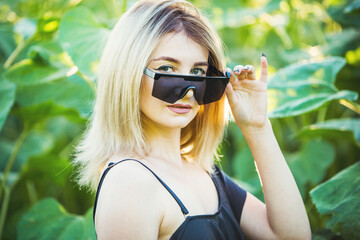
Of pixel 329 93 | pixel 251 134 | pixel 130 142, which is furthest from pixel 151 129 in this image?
pixel 329 93

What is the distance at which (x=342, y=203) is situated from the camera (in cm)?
139

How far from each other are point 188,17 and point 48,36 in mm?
1236

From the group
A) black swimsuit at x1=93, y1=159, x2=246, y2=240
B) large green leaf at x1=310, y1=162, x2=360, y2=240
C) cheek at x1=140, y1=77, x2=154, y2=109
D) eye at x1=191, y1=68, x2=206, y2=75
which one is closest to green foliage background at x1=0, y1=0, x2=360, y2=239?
large green leaf at x1=310, y1=162, x2=360, y2=240

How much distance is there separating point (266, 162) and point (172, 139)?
1.12 feet

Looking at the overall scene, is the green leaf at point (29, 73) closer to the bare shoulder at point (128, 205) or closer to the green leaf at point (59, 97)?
the green leaf at point (59, 97)

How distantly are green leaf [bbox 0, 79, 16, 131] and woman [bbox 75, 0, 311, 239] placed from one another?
2.08ft

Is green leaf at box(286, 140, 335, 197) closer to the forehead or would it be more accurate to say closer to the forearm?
the forearm

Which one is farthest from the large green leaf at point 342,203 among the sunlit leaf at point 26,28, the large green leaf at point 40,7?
the large green leaf at point 40,7

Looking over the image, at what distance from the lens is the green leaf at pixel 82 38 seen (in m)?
1.60

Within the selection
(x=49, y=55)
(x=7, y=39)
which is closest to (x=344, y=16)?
(x=49, y=55)

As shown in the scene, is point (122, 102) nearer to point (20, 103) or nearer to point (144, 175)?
point (144, 175)

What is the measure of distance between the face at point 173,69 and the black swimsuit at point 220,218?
18 cm

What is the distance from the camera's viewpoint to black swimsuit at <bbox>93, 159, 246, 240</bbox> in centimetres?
104

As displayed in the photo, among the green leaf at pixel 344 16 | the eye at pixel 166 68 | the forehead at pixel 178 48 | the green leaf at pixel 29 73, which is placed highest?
the green leaf at pixel 344 16
